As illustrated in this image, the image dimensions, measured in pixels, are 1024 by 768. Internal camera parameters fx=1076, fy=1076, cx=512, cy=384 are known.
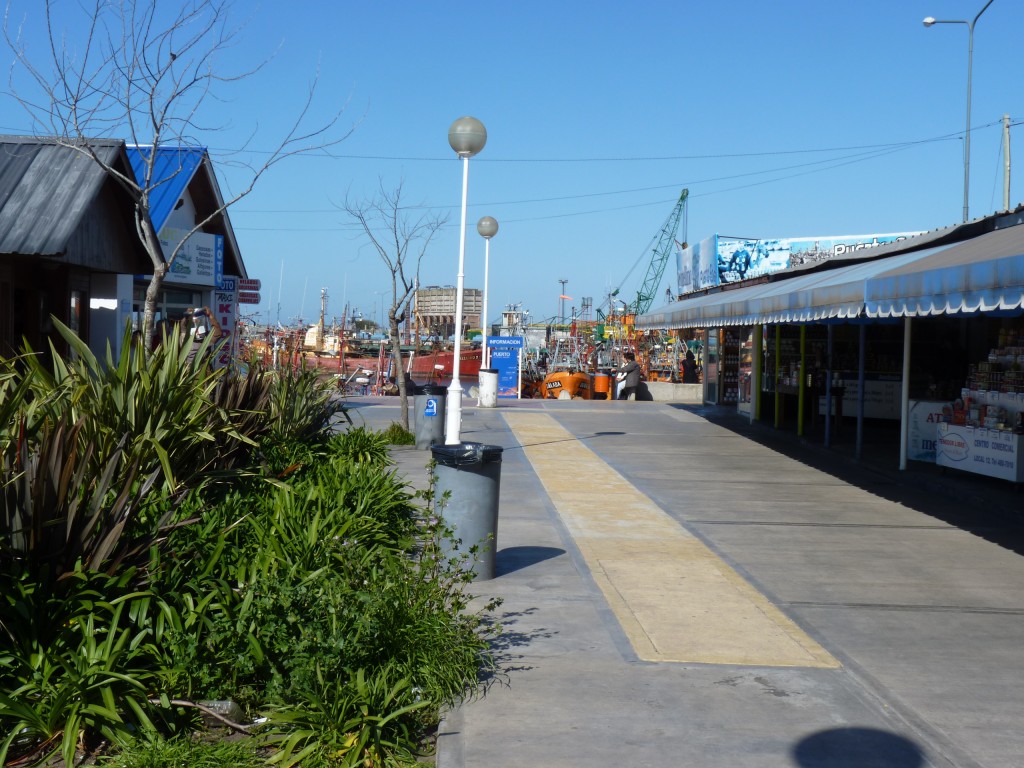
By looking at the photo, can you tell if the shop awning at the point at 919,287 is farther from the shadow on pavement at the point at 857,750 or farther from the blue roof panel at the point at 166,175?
the blue roof panel at the point at 166,175

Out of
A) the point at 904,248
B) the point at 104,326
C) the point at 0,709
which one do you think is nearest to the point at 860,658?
the point at 0,709

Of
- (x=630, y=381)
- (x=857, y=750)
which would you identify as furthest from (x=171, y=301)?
(x=857, y=750)

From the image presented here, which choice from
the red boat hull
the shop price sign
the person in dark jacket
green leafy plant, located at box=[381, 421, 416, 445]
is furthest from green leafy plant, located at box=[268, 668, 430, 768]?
Answer: the red boat hull

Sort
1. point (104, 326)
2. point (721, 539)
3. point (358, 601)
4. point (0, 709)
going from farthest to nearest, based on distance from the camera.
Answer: point (104, 326) < point (721, 539) < point (358, 601) < point (0, 709)

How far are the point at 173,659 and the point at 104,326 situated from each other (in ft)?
46.4

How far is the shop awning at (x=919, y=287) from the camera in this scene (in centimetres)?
888

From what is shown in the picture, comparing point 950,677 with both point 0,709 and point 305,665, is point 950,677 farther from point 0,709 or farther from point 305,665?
point 0,709

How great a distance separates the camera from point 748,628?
22.0ft

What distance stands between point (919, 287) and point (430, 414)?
25.0ft

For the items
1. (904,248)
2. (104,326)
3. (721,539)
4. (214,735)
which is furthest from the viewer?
(104,326)

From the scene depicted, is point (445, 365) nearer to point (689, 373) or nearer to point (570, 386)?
point (570, 386)

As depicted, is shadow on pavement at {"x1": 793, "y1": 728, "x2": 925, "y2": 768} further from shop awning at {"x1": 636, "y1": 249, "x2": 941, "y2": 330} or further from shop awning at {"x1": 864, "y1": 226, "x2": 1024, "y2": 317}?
shop awning at {"x1": 636, "y1": 249, "x2": 941, "y2": 330}

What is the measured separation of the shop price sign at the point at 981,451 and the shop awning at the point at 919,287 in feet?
6.19

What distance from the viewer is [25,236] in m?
12.8
